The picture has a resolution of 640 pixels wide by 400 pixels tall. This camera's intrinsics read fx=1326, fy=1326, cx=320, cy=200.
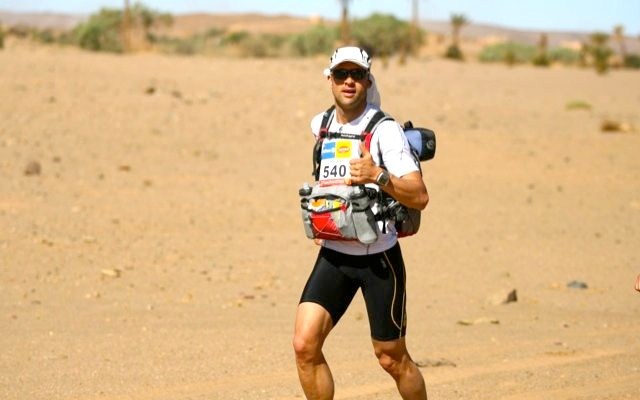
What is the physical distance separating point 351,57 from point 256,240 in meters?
8.60

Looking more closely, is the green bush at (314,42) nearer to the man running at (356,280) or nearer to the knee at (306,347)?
the man running at (356,280)

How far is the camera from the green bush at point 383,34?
52812 mm

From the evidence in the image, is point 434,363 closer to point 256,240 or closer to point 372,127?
point 372,127

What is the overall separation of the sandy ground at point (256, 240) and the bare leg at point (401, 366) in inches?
63.5

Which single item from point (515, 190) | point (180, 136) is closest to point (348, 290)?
point (515, 190)

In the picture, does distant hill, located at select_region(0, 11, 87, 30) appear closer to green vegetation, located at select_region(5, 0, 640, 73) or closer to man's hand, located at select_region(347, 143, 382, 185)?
green vegetation, located at select_region(5, 0, 640, 73)

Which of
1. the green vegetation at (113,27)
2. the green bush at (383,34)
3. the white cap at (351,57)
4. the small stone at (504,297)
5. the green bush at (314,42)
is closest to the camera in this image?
the white cap at (351,57)

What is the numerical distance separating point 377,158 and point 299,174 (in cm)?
1302

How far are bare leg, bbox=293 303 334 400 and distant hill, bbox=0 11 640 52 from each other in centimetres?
11488

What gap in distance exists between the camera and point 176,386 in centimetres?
780

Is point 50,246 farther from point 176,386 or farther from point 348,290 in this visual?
point 348,290

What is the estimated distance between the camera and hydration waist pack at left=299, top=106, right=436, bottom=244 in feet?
18.6

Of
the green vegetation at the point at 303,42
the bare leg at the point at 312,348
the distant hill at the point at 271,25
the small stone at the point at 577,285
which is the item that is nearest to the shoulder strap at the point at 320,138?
the bare leg at the point at 312,348

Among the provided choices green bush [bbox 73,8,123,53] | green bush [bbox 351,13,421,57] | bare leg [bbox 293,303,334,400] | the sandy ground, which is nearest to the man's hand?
bare leg [bbox 293,303,334,400]
